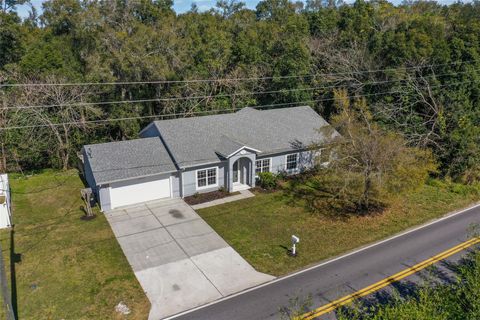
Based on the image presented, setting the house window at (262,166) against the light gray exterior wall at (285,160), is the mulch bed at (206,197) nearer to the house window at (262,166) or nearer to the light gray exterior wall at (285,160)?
the house window at (262,166)

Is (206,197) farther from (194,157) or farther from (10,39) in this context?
(10,39)

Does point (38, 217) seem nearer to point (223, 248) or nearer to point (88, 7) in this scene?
point (223, 248)

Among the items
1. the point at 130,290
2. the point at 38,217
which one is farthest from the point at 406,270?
the point at 38,217

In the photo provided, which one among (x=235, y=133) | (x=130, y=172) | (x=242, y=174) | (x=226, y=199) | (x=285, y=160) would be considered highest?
(x=235, y=133)

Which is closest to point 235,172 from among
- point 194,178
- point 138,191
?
point 194,178

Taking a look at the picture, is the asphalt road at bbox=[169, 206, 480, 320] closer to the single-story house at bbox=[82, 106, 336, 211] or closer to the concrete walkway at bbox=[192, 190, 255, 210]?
the concrete walkway at bbox=[192, 190, 255, 210]

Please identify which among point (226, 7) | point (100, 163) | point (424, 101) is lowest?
point (100, 163)
